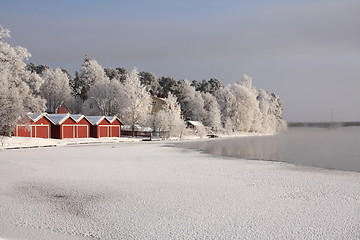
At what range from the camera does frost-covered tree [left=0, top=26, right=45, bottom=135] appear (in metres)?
40.0

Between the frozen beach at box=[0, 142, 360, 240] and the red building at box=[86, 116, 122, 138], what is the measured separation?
40309 millimetres

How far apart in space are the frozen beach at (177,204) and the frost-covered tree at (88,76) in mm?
65702

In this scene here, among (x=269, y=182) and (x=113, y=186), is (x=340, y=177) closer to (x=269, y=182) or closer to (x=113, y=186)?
(x=269, y=182)

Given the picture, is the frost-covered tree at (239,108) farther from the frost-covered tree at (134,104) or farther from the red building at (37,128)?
the red building at (37,128)

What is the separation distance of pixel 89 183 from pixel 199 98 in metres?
87.1

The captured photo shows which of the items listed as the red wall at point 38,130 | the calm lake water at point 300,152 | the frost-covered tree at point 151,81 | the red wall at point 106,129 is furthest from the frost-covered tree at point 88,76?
the frost-covered tree at point 151,81

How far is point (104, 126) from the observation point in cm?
6488

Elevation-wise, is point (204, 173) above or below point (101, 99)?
below

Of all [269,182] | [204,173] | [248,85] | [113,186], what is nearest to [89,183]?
[113,186]

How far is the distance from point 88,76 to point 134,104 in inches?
847

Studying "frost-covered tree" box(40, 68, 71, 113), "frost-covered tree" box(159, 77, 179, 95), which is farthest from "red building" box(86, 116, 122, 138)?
"frost-covered tree" box(159, 77, 179, 95)

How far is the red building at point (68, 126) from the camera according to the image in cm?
5762

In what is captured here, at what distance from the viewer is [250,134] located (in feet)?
295

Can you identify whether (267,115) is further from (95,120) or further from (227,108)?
(95,120)
